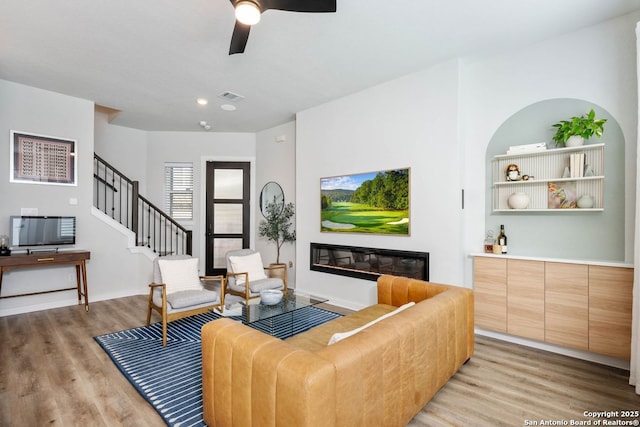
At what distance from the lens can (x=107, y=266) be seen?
5.31 m

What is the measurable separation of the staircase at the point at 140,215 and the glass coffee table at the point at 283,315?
3180mm

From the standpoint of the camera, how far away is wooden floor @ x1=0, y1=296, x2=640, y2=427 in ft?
7.16

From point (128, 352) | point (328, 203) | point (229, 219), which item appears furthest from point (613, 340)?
point (229, 219)

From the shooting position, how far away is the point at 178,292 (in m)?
3.87

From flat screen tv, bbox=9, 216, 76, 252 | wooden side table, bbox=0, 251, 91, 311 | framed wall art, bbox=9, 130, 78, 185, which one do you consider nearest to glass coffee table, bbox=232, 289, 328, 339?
wooden side table, bbox=0, 251, 91, 311

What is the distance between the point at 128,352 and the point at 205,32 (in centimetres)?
327

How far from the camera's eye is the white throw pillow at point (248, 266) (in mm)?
4660

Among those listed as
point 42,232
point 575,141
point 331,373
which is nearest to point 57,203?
point 42,232

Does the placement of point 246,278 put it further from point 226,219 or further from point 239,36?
point 226,219

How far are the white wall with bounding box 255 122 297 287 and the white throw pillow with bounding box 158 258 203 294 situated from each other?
2050 mm

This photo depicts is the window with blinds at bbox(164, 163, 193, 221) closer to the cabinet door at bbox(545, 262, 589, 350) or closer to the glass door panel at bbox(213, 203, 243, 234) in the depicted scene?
the glass door panel at bbox(213, 203, 243, 234)

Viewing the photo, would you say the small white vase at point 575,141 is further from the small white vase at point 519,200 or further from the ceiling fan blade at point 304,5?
the ceiling fan blade at point 304,5

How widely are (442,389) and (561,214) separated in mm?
2210

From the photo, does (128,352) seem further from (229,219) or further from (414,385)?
(229,219)
